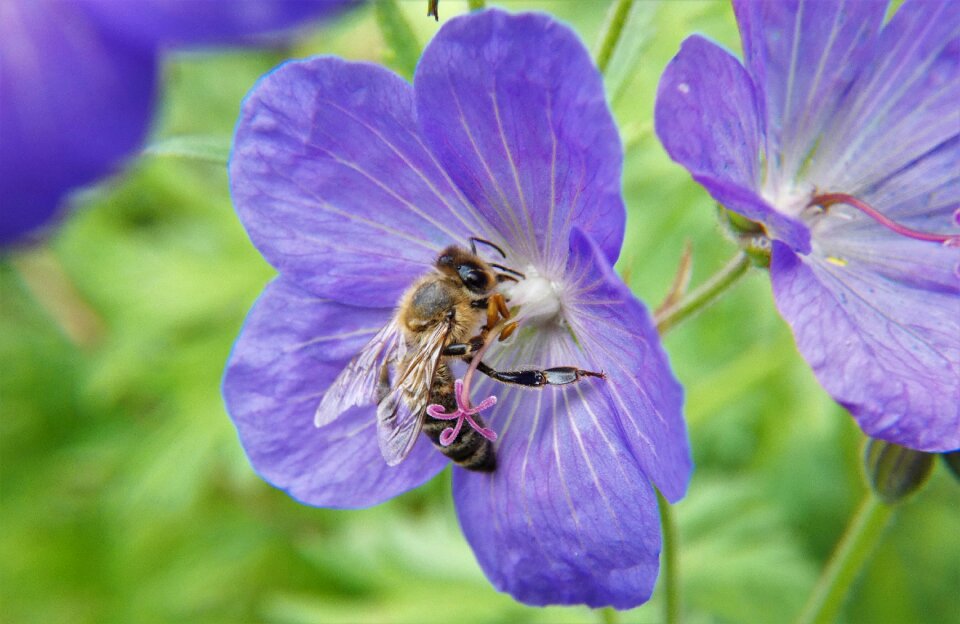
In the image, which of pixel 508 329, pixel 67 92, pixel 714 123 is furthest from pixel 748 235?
pixel 67 92

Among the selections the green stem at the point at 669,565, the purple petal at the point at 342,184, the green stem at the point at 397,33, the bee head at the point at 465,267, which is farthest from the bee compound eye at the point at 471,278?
the green stem at the point at 669,565

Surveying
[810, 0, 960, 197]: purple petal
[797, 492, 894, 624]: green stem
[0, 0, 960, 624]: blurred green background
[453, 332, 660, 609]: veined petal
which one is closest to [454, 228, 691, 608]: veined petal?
[453, 332, 660, 609]: veined petal

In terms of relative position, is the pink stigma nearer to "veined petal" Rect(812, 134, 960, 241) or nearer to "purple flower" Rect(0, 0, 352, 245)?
"veined petal" Rect(812, 134, 960, 241)

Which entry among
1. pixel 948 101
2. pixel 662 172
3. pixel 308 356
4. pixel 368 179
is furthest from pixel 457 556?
pixel 948 101

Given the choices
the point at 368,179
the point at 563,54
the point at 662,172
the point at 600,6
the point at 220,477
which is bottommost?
the point at 220,477

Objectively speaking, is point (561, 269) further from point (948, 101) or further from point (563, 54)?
point (948, 101)

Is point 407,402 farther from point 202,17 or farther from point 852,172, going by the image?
point 202,17
